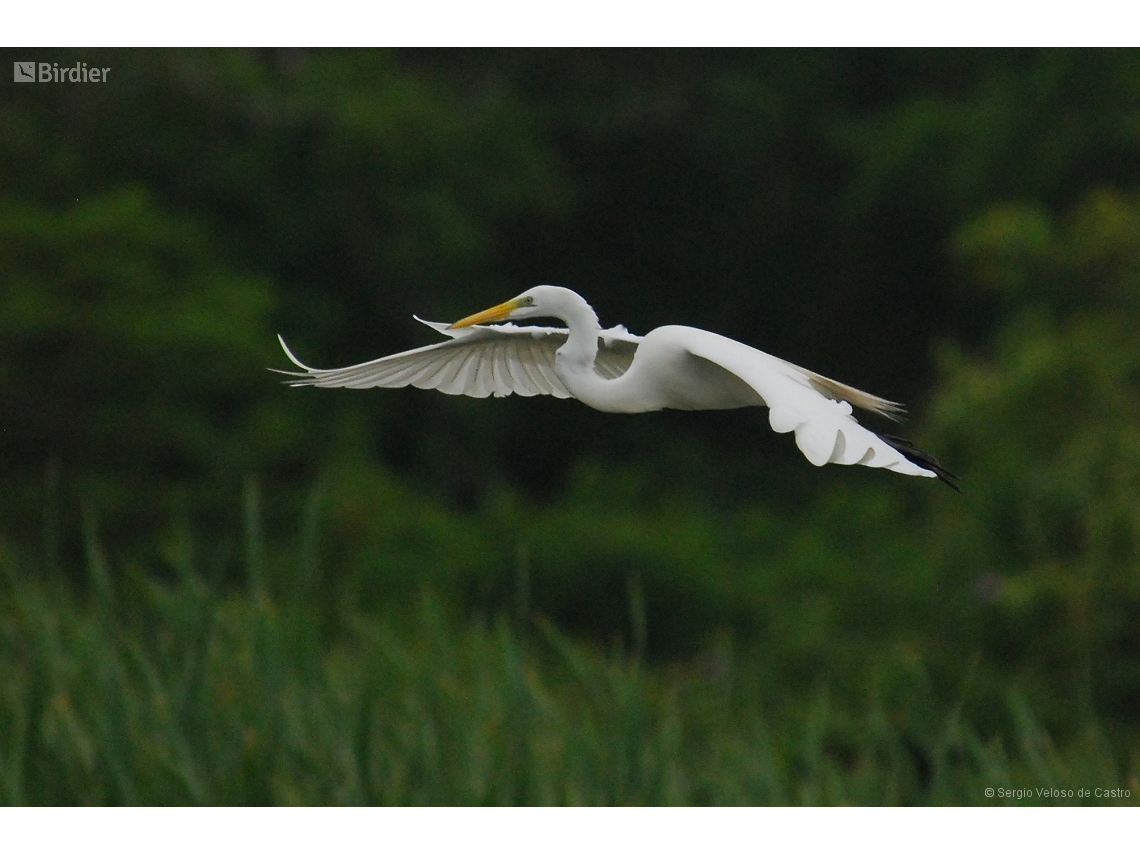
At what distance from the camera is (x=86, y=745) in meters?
1.66

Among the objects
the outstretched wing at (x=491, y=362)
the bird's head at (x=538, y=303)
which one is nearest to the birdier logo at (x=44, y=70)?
the outstretched wing at (x=491, y=362)

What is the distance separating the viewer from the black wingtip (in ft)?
2.31

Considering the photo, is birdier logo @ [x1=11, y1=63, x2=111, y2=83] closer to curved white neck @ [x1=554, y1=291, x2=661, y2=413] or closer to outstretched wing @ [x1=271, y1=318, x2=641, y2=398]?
outstretched wing @ [x1=271, y1=318, x2=641, y2=398]

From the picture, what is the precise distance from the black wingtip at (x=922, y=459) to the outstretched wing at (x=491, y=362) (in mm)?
190

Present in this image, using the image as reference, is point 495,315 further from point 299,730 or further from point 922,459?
point 299,730

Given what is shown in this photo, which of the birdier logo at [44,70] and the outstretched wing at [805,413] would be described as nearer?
the outstretched wing at [805,413]

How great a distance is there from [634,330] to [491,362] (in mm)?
3536

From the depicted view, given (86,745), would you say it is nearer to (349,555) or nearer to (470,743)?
(470,743)

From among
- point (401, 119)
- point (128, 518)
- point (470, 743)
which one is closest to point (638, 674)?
point (470, 743)

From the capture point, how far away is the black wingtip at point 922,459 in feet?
2.31

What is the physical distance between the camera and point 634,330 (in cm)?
442

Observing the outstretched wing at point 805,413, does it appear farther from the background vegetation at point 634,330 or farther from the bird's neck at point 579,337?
the background vegetation at point 634,330

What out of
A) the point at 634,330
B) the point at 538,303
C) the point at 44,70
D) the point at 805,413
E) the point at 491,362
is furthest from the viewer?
the point at 634,330

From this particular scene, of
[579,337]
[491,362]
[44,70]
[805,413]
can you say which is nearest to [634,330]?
[44,70]
